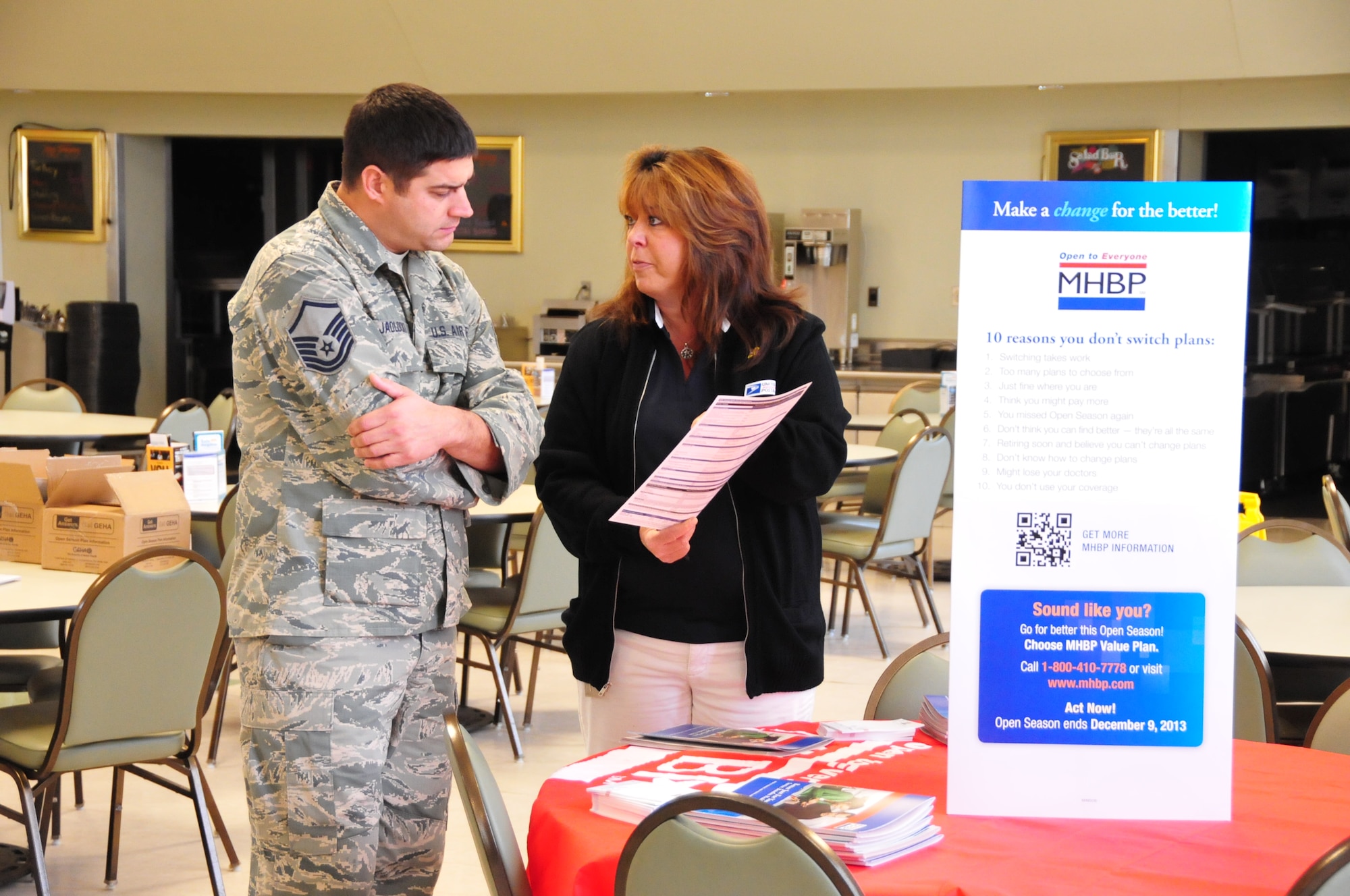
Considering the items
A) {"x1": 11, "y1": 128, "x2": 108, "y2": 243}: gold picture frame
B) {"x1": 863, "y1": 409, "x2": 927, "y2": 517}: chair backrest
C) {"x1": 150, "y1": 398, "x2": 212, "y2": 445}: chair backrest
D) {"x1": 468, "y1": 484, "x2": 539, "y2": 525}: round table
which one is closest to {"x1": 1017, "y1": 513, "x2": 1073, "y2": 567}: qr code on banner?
{"x1": 468, "y1": 484, "x2": 539, "y2": 525}: round table

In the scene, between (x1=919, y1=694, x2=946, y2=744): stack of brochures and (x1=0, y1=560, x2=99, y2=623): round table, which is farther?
(x1=0, y1=560, x2=99, y2=623): round table

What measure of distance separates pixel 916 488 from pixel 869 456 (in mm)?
438

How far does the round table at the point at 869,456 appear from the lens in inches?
232

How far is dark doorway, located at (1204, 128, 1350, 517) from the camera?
9250 millimetres

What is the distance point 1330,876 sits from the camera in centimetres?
133

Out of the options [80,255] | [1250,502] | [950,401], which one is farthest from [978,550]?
[80,255]

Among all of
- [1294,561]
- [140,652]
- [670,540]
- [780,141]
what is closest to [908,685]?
[670,540]

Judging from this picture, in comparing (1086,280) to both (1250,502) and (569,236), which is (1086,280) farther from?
(569,236)

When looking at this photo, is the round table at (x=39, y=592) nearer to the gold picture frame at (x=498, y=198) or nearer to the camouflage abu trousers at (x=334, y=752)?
the camouflage abu trousers at (x=334, y=752)

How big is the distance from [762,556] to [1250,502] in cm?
322

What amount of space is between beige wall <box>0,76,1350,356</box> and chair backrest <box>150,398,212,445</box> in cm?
452

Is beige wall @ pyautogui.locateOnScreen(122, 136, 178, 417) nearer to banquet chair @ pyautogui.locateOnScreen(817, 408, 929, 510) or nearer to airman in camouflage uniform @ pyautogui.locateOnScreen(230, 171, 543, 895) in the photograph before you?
banquet chair @ pyautogui.locateOnScreen(817, 408, 929, 510)

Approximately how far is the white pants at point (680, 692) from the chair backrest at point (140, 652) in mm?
Result: 1205

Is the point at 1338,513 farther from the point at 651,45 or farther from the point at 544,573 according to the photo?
the point at 651,45
